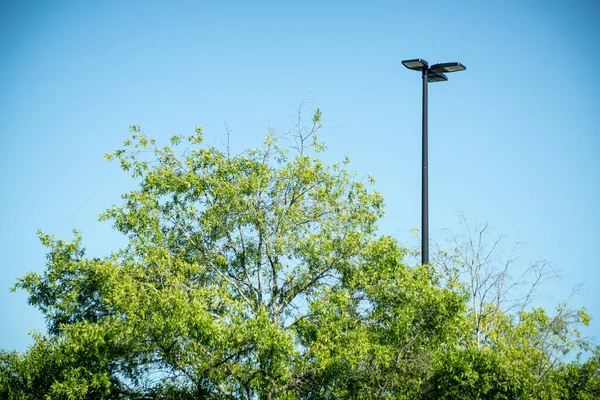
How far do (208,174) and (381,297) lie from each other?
475cm

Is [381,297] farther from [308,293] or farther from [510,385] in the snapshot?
[510,385]

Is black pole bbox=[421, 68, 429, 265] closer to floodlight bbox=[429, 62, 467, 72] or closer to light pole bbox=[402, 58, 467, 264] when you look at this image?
light pole bbox=[402, 58, 467, 264]

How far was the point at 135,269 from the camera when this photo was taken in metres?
15.0

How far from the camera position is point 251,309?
52.6ft

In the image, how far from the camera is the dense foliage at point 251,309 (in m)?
13.8

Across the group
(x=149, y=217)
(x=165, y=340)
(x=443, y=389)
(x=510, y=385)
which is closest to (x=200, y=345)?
(x=165, y=340)

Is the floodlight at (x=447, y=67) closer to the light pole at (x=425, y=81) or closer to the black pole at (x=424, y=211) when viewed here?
the light pole at (x=425, y=81)

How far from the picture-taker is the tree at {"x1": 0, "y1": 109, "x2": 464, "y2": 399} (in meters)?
13.7

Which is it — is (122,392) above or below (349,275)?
below

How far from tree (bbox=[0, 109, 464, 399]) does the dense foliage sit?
0.12 ft

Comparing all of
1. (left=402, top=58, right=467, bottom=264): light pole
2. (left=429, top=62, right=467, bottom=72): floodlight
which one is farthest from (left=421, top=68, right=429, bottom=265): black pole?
(left=429, top=62, right=467, bottom=72): floodlight

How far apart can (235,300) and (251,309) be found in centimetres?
77

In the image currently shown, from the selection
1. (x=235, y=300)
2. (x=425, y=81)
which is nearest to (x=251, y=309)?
(x=235, y=300)

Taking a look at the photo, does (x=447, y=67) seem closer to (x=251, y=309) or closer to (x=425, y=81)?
(x=425, y=81)
